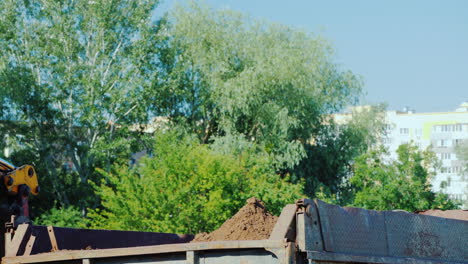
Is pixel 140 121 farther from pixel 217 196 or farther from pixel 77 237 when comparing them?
pixel 77 237

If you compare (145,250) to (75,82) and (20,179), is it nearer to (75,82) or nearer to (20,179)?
(20,179)

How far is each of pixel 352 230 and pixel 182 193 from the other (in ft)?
48.1

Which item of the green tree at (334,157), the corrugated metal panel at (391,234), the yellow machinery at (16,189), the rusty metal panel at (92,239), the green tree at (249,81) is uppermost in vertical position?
the green tree at (249,81)

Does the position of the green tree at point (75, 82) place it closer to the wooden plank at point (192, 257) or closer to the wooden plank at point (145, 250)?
the wooden plank at point (145, 250)

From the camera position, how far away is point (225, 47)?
33375mm

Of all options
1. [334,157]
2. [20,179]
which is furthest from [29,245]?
[334,157]

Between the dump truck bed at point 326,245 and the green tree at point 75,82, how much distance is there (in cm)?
2615

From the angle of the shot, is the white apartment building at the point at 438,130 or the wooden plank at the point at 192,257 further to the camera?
the white apartment building at the point at 438,130

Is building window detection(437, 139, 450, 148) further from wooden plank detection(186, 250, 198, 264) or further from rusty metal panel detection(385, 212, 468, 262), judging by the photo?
wooden plank detection(186, 250, 198, 264)

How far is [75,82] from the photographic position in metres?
32.8

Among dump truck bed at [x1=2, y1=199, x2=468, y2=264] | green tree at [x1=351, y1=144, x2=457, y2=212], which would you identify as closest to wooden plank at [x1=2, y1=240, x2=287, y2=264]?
dump truck bed at [x1=2, y1=199, x2=468, y2=264]

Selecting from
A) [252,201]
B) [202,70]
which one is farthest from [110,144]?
[252,201]

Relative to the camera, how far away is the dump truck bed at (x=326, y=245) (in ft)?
17.5

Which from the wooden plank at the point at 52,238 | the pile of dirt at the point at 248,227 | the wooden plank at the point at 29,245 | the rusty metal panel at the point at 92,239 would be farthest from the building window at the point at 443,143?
the wooden plank at the point at 29,245
